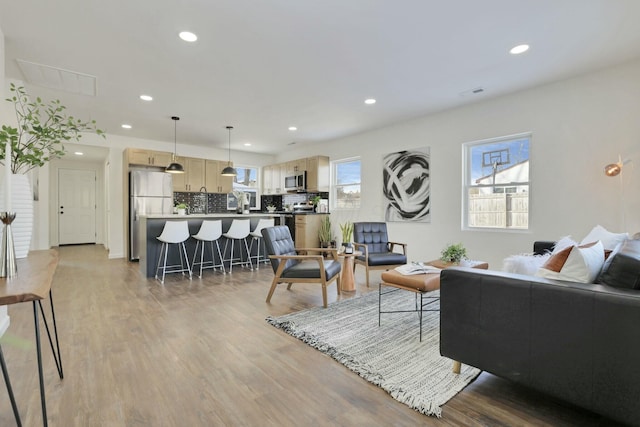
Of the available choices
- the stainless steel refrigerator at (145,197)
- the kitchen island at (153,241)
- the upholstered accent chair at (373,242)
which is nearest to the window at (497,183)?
the upholstered accent chair at (373,242)

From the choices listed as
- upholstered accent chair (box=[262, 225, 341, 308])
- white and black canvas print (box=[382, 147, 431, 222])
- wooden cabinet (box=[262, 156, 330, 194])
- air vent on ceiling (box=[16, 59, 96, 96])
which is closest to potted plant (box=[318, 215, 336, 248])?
wooden cabinet (box=[262, 156, 330, 194])

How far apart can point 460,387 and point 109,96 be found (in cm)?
535

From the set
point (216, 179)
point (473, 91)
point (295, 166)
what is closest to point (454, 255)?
point (473, 91)

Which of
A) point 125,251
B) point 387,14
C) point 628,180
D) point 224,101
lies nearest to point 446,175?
point 628,180

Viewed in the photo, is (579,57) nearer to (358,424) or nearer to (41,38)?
(358,424)

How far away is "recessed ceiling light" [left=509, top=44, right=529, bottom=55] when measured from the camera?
312 centimetres

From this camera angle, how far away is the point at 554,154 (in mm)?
4035

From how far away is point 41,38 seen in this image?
2939 mm

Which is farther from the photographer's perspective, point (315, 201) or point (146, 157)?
point (315, 201)

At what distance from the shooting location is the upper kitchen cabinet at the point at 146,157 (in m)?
6.63

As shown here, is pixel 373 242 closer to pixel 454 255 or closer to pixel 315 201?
pixel 454 255

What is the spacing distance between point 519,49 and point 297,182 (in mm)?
5314

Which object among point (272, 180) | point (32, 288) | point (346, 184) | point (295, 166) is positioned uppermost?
point (295, 166)

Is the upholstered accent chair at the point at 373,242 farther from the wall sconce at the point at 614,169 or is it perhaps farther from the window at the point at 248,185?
the window at the point at 248,185
